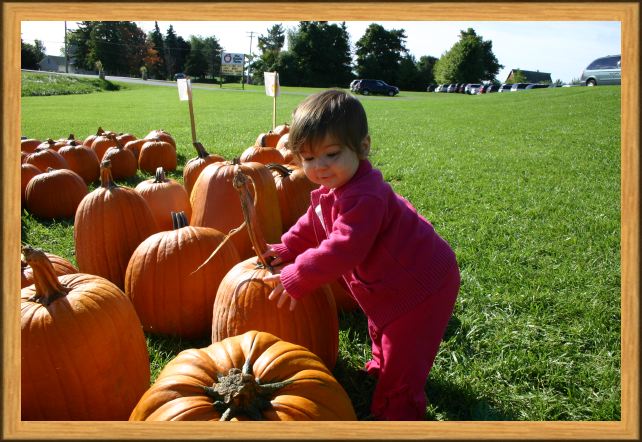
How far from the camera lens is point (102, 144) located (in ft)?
26.9

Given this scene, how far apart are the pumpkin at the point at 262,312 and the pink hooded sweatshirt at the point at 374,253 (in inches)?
8.6

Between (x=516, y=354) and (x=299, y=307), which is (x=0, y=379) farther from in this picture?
(x=516, y=354)

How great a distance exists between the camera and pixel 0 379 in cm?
150

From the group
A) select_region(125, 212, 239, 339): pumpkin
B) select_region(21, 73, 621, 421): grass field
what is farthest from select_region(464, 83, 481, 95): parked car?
select_region(125, 212, 239, 339): pumpkin

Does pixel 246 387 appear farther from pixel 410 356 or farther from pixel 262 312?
pixel 410 356

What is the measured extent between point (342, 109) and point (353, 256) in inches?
24.3

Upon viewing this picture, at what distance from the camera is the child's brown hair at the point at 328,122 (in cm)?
212

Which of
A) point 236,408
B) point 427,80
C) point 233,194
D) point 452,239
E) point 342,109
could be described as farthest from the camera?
point 427,80

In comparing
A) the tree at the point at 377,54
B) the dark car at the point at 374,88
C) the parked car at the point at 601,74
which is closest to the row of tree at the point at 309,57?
the tree at the point at 377,54

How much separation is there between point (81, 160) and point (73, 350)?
5.63 meters

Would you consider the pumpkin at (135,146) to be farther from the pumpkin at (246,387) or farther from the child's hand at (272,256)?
the pumpkin at (246,387)

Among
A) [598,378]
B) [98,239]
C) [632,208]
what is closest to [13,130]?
[632,208]

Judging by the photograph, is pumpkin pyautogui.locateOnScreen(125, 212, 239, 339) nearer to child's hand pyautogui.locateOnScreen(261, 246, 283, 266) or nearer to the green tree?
child's hand pyautogui.locateOnScreen(261, 246, 283, 266)

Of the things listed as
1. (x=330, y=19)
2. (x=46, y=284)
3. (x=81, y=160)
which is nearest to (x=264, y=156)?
(x=81, y=160)
